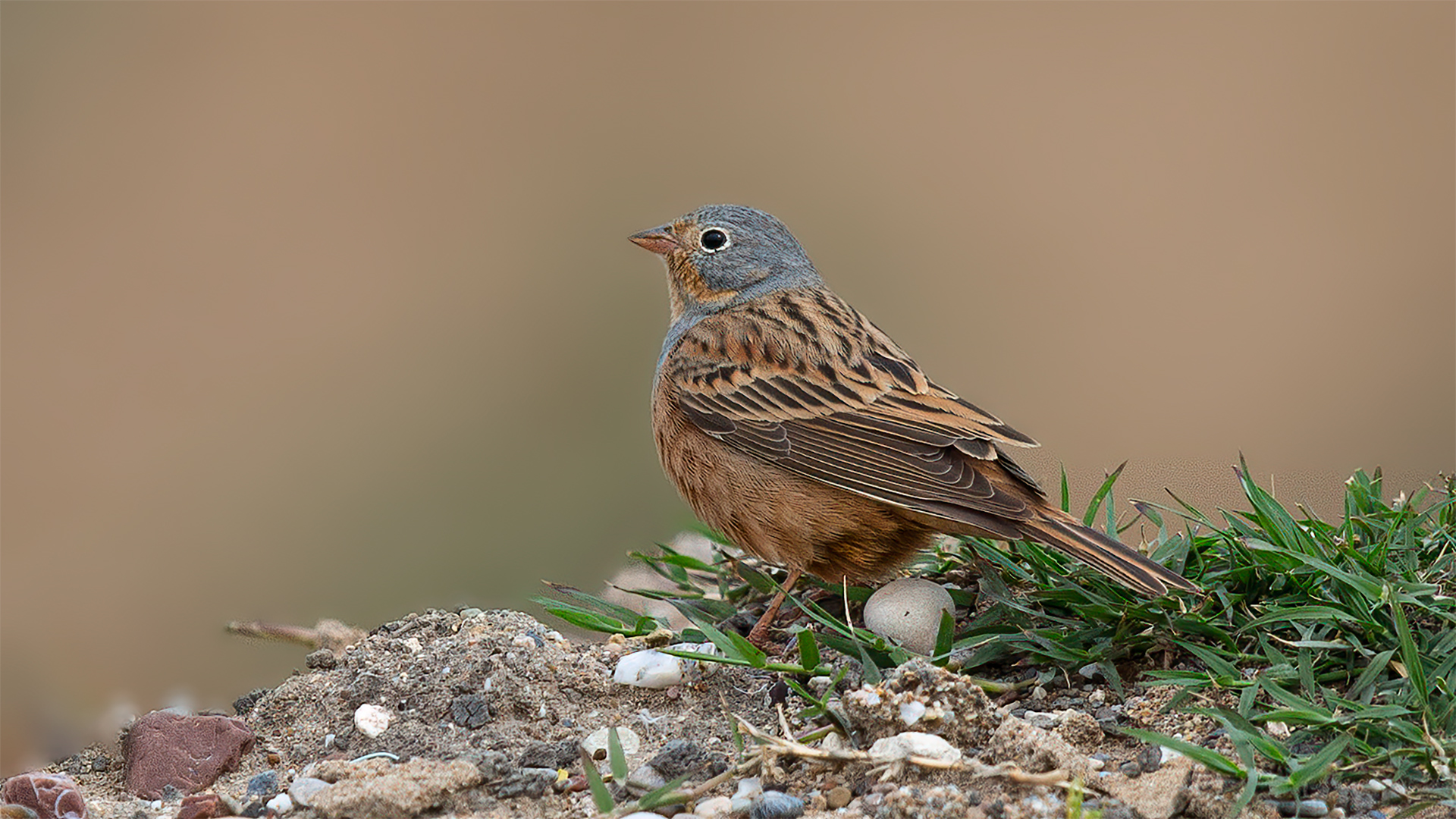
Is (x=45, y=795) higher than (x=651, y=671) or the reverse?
the reverse

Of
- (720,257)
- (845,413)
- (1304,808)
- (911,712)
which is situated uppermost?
(720,257)

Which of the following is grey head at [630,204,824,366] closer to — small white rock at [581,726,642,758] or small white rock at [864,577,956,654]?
small white rock at [864,577,956,654]

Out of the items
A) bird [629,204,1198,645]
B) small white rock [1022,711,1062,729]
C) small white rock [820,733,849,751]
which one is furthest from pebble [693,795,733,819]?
bird [629,204,1198,645]

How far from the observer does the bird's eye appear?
270 inches

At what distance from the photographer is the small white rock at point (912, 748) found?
3744mm

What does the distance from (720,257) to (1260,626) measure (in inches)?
132

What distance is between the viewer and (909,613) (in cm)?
488

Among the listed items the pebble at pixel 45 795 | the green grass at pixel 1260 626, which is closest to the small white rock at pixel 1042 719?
the green grass at pixel 1260 626

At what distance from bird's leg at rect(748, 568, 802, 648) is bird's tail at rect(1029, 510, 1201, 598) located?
3.39ft

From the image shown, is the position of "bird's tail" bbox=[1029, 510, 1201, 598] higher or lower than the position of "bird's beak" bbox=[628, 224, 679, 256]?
lower

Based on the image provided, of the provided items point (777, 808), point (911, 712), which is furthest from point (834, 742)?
point (777, 808)

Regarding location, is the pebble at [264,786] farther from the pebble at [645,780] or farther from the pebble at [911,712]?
the pebble at [911,712]

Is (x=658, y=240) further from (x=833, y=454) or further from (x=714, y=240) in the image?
(x=833, y=454)

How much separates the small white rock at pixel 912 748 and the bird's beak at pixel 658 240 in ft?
12.1
